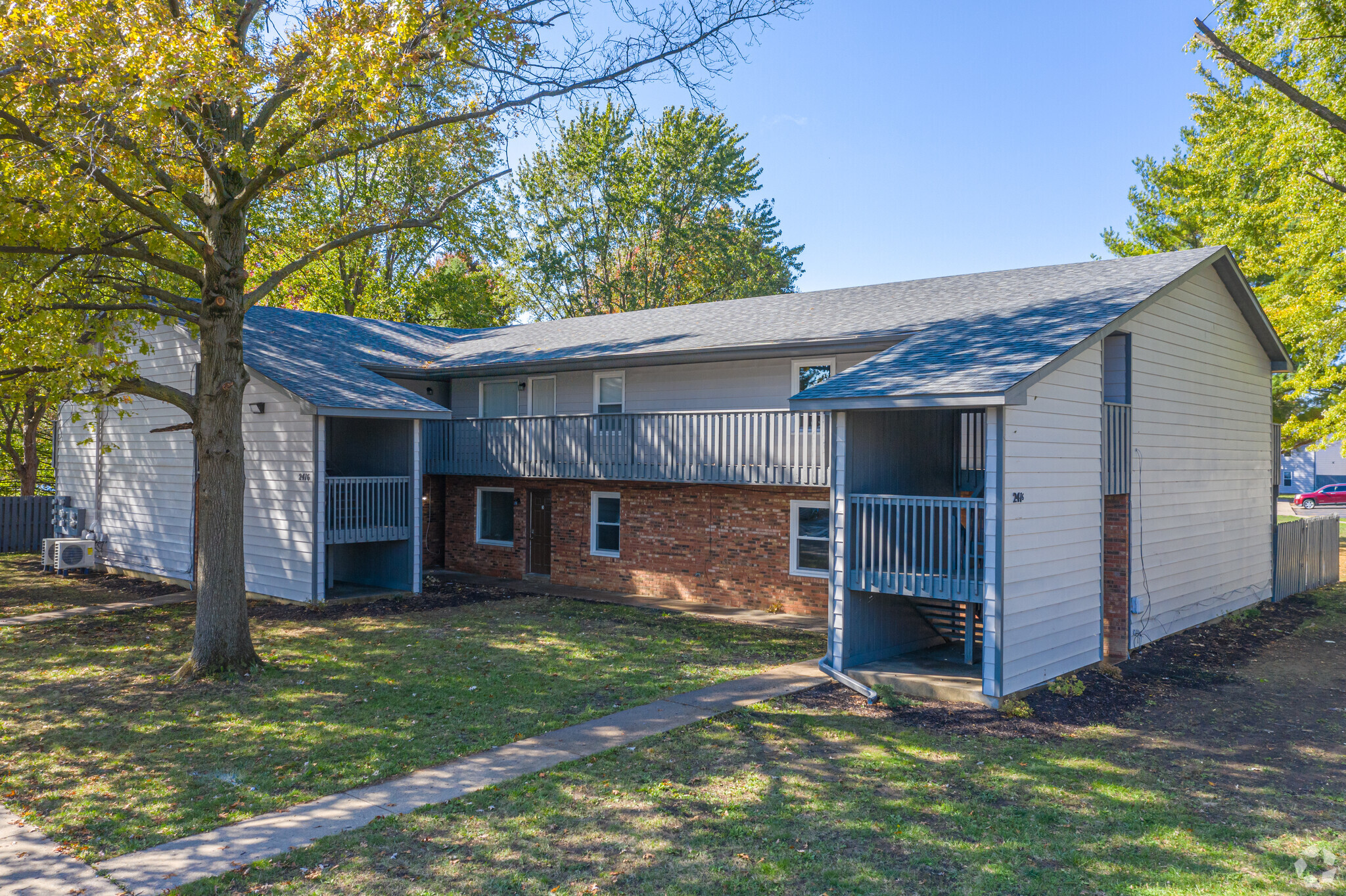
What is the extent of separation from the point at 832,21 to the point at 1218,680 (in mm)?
11535

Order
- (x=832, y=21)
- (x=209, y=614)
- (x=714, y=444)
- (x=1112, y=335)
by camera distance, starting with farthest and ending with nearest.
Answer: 1. (x=714, y=444)
2. (x=832, y=21)
3. (x=1112, y=335)
4. (x=209, y=614)

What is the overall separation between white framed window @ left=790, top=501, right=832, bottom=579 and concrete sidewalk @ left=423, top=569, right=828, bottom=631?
2.85ft

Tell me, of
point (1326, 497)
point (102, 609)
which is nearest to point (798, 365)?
point (102, 609)

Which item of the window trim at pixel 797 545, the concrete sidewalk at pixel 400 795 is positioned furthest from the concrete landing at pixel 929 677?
the window trim at pixel 797 545

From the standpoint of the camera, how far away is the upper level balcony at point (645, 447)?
572 inches

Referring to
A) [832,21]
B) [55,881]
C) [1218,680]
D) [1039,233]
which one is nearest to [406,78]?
[832,21]

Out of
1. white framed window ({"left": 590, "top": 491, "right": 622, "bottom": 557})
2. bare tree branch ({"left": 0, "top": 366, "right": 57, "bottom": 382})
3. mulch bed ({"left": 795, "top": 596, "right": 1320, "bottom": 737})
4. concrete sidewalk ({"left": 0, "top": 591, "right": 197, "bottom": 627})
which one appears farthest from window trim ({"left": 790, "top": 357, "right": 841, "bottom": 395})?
concrete sidewalk ({"left": 0, "top": 591, "right": 197, "bottom": 627})

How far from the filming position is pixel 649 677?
35.7ft

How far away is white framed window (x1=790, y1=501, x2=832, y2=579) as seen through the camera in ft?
50.9

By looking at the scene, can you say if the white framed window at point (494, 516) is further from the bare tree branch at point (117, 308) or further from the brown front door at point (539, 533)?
the bare tree branch at point (117, 308)

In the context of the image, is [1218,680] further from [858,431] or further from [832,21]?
[832,21]

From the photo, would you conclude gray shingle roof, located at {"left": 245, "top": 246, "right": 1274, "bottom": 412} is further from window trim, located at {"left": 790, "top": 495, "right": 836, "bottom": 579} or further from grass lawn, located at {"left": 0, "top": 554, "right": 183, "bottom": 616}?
grass lawn, located at {"left": 0, "top": 554, "right": 183, "bottom": 616}

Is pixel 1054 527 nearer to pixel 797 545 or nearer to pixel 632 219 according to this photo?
Result: pixel 797 545

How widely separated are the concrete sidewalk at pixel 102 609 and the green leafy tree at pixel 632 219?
24846mm
